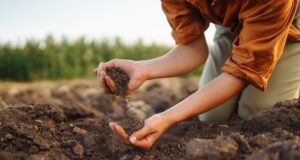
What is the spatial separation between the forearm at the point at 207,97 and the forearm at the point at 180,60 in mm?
460

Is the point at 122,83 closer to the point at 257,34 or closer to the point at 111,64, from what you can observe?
the point at 111,64

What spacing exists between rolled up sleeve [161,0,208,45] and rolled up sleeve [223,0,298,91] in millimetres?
432

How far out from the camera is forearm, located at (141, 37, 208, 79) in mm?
2824

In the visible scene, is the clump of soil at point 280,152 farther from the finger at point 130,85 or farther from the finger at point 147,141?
the finger at point 130,85

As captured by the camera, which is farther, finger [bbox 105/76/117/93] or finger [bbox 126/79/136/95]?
finger [bbox 126/79/136/95]

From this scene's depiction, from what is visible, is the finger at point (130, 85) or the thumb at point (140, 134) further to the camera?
the finger at point (130, 85)

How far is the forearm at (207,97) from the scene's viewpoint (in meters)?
2.35

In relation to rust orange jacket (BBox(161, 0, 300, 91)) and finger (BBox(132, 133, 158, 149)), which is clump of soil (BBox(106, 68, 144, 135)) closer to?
finger (BBox(132, 133, 158, 149))

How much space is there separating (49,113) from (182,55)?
0.80 meters

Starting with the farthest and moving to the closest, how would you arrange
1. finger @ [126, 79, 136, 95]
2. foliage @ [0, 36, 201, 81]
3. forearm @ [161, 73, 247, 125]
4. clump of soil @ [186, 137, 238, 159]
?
foliage @ [0, 36, 201, 81] → finger @ [126, 79, 136, 95] → forearm @ [161, 73, 247, 125] → clump of soil @ [186, 137, 238, 159]

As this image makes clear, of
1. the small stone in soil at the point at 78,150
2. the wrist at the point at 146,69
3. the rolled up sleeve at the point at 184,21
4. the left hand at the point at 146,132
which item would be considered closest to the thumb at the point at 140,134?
the left hand at the point at 146,132

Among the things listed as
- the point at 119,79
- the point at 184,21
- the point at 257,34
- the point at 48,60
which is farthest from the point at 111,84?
the point at 48,60

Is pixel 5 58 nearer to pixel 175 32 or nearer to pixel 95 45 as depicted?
pixel 95 45

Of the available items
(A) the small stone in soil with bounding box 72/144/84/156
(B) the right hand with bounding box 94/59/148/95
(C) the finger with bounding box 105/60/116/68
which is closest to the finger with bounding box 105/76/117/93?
(B) the right hand with bounding box 94/59/148/95
